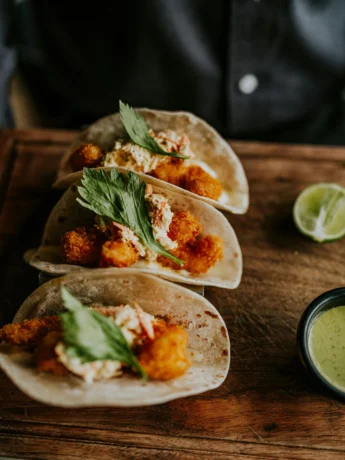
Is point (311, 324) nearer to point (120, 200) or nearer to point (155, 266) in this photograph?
point (155, 266)

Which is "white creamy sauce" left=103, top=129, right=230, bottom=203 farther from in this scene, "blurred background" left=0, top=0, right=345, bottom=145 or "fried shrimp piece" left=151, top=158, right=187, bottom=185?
"blurred background" left=0, top=0, right=345, bottom=145

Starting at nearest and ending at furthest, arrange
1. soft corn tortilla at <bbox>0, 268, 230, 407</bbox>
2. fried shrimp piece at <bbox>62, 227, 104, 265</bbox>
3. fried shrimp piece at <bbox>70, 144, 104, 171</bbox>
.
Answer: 1. soft corn tortilla at <bbox>0, 268, 230, 407</bbox>
2. fried shrimp piece at <bbox>62, 227, 104, 265</bbox>
3. fried shrimp piece at <bbox>70, 144, 104, 171</bbox>

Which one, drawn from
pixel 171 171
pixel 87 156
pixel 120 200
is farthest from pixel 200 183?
pixel 87 156

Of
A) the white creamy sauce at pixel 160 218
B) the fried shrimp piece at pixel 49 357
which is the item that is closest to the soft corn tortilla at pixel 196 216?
the white creamy sauce at pixel 160 218

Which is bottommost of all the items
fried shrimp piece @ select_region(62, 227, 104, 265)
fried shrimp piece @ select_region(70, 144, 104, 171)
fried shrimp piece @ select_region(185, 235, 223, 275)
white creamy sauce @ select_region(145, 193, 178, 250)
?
fried shrimp piece @ select_region(185, 235, 223, 275)

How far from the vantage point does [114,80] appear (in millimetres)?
3107

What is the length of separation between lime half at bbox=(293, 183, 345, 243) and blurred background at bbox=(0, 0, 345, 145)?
790 mm

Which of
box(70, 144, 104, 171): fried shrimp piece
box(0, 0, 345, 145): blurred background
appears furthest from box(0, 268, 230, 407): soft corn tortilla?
box(0, 0, 345, 145): blurred background

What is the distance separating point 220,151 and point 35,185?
0.98 meters

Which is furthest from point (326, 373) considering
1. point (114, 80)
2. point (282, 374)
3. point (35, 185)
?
point (114, 80)

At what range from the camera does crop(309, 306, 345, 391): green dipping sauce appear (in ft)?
6.40

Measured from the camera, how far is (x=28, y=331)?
1.89 meters

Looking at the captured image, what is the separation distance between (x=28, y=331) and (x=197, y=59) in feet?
5.98

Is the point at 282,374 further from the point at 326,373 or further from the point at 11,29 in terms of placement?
the point at 11,29
